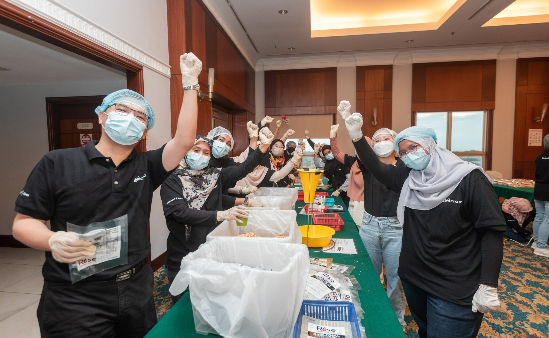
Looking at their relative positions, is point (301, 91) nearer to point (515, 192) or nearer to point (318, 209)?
point (515, 192)

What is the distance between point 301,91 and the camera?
6.78m

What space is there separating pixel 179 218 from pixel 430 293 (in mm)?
1302

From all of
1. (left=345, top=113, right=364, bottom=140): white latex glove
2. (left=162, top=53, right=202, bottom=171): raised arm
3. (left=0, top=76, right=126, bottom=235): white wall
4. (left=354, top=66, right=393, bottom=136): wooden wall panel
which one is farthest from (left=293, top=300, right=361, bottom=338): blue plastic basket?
(left=354, top=66, right=393, bottom=136): wooden wall panel

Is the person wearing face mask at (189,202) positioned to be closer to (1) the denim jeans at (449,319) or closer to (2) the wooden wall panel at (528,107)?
(1) the denim jeans at (449,319)

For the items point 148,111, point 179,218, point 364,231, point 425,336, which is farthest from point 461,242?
point 148,111

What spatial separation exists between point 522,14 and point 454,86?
1.61 m

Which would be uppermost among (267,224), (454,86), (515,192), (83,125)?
(454,86)

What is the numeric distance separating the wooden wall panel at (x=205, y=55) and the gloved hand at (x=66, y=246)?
7.72 ft

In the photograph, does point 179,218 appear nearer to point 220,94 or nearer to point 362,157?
point 362,157

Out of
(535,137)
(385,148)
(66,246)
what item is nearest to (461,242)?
(385,148)

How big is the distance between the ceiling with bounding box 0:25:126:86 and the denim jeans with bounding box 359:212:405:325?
3415mm

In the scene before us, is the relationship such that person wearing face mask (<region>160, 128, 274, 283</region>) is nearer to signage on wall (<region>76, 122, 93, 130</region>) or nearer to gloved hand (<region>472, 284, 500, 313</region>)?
gloved hand (<region>472, 284, 500, 313</region>)

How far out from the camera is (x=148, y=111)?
4.08ft

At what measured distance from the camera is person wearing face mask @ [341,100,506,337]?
3.71 feet
